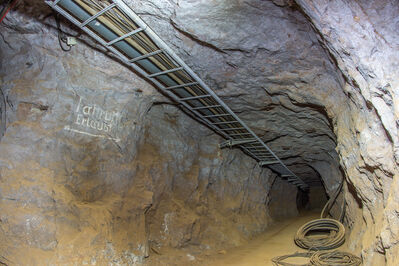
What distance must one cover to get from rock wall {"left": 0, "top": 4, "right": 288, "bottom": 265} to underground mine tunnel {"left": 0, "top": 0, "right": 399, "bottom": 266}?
0.02 metres

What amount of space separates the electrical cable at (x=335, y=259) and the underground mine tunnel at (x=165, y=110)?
2.1 inches

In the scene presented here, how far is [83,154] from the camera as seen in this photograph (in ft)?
17.3

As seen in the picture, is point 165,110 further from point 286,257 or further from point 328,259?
point 328,259

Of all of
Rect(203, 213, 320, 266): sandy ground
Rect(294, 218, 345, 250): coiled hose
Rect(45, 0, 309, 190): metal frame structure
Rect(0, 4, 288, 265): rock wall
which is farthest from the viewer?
Rect(294, 218, 345, 250): coiled hose

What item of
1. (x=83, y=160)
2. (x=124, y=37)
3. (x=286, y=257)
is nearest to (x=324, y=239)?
(x=286, y=257)

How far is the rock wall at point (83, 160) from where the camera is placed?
437 centimetres

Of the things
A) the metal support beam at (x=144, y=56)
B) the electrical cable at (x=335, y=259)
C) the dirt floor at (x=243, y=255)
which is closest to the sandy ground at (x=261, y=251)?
the dirt floor at (x=243, y=255)

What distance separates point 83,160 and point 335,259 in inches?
203

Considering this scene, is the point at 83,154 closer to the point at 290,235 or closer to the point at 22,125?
the point at 22,125

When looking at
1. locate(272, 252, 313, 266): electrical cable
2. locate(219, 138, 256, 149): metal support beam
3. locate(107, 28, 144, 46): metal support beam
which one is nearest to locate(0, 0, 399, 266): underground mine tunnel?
locate(107, 28, 144, 46): metal support beam

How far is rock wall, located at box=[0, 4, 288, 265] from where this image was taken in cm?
437

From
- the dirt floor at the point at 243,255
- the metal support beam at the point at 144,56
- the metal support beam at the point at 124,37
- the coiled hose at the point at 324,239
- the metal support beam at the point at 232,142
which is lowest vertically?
the dirt floor at the point at 243,255

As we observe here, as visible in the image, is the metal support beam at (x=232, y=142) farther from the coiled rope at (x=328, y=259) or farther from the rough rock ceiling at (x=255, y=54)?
the coiled rope at (x=328, y=259)

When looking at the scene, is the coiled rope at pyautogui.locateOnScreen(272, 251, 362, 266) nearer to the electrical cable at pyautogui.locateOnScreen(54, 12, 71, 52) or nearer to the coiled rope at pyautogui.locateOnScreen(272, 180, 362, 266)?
the coiled rope at pyautogui.locateOnScreen(272, 180, 362, 266)
